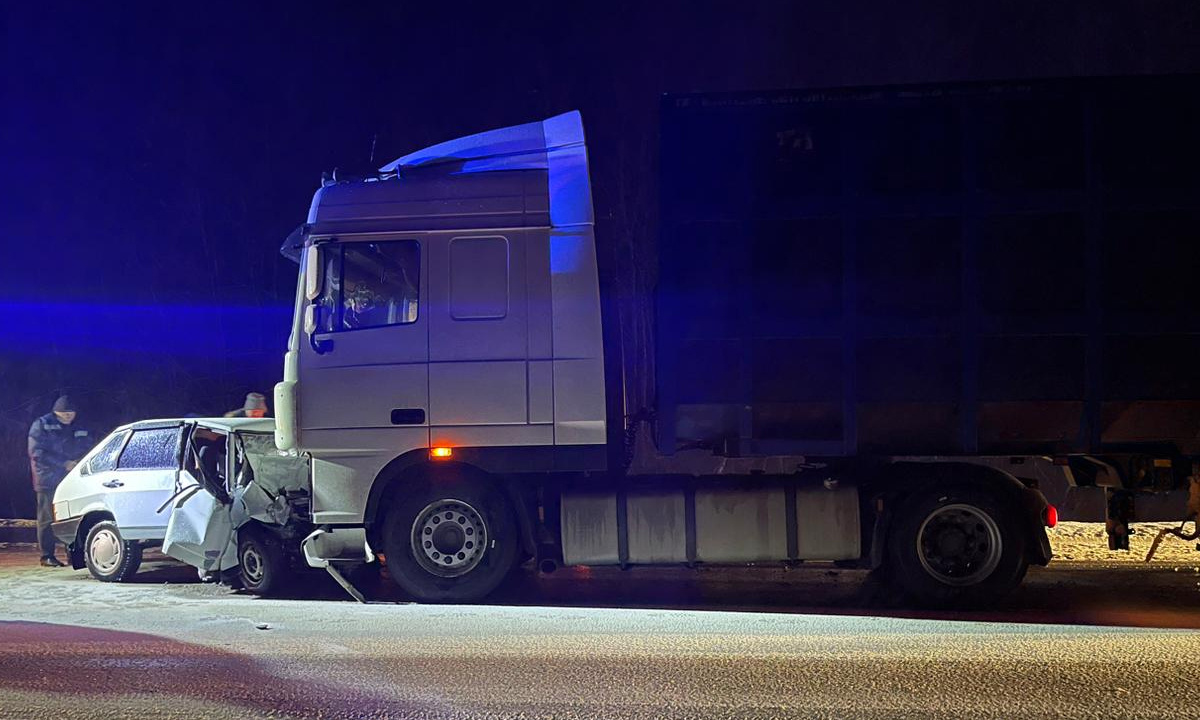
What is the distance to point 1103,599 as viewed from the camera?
6895 millimetres

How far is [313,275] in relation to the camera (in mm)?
6832

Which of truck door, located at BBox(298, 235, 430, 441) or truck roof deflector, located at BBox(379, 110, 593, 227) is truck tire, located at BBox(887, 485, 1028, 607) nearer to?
truck roof deflector, located at BBox(379, 110, 593, 227)

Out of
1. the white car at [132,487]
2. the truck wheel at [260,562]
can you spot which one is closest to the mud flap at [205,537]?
the truck wheel at [260,562]

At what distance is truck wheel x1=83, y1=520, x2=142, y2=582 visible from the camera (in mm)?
8672

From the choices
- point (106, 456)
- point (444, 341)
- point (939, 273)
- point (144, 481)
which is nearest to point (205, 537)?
point (144, 481)

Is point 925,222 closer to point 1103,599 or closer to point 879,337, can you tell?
point 879,337

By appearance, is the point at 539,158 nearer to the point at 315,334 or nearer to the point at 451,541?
the point at 315,334

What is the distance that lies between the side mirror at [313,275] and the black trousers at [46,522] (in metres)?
5.01

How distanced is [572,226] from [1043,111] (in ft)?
11.5

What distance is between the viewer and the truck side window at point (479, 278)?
6859mm

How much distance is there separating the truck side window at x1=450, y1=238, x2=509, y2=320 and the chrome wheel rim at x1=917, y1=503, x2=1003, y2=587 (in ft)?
11.8

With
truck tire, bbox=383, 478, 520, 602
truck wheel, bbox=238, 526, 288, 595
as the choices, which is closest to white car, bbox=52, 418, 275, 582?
truck wheel, bbox=238, 526, 288, 595

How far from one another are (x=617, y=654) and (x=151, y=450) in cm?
600

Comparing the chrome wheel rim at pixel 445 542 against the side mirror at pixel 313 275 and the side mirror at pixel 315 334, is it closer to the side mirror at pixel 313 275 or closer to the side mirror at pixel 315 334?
the side mirror at pixel 315 334
